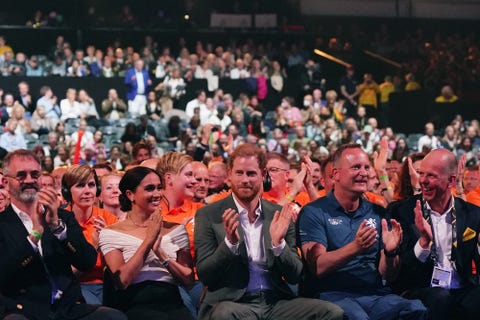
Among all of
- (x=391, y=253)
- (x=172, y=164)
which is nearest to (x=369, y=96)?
(x=172, y=164)

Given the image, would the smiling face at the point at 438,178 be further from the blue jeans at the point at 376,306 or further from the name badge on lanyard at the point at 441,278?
the blue jeans at the point at 376,306

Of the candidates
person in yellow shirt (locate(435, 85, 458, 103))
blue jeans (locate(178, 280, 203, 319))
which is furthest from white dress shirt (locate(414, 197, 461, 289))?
person in yellow shirt (locate(435, 85, 458, 103))

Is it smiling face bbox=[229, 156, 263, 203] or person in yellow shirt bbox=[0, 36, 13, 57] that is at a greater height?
person in yellow shirt bbox=[0, 36, 13, 57]

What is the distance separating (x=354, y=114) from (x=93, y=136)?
7.78 meters

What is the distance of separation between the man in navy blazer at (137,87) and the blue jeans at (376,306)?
49.3 ft

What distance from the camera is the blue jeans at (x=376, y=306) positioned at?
22.0 feet

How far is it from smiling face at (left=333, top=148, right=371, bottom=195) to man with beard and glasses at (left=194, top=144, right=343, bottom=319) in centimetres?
52

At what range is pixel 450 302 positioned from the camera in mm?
7117

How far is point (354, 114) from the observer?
2453 centimetres

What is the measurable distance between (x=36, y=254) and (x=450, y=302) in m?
2.88

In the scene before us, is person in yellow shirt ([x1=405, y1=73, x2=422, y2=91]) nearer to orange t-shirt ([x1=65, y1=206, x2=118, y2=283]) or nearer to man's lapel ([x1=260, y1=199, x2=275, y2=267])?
orange t-shirt ([x1=65, y1=206, x2=118, y2=283])

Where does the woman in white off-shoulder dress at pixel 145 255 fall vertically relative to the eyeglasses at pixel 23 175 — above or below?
below

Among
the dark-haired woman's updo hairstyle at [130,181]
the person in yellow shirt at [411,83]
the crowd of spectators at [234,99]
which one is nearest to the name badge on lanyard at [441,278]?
the dark-haired woman's updo hairstyle at [130,181]

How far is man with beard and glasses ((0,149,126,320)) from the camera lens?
20.8 feet
